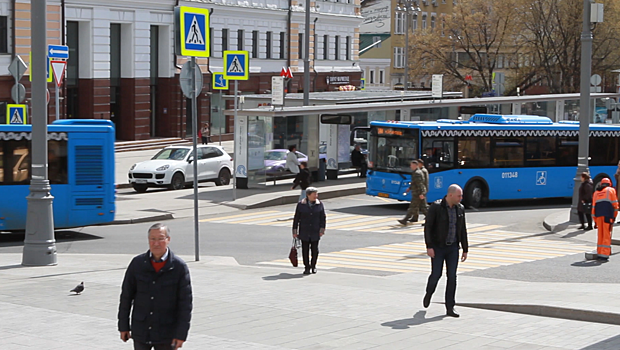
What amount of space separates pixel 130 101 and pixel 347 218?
28.2m

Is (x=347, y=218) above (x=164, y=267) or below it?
below

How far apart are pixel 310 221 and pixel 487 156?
1441 centimetres

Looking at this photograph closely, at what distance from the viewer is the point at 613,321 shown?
442 inches

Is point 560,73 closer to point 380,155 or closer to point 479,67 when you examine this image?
point 479,67

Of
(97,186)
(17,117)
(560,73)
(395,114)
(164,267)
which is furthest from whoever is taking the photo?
(560,73)

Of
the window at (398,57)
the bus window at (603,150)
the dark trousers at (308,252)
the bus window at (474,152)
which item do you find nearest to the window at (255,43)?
the bus window at (603,150)

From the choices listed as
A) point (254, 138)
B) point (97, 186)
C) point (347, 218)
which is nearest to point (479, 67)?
point (254, 138)

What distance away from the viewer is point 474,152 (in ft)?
94.3

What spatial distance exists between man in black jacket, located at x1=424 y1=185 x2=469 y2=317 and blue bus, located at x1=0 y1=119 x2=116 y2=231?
1109 centimetres

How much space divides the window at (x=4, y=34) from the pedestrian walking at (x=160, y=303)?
39438mm

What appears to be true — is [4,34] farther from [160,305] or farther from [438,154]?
[160,305]

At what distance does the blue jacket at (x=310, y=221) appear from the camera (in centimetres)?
1586

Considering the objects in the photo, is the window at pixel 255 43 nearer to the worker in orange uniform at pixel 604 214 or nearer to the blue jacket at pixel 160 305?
the worker in orange uniform at pixel 604 214

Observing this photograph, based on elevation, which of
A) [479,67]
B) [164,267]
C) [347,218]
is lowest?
[347,218]
